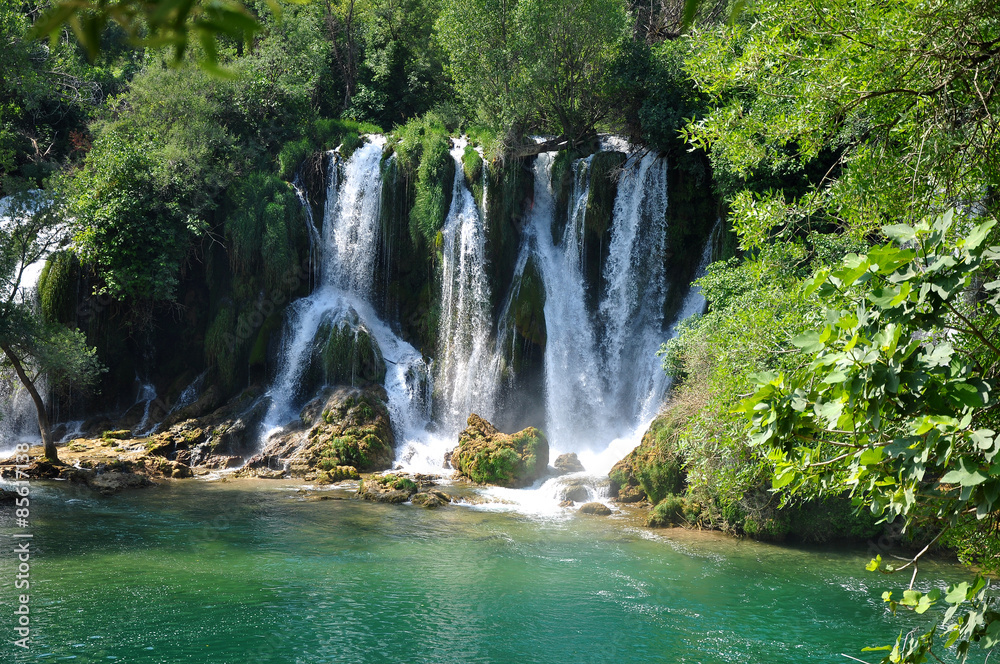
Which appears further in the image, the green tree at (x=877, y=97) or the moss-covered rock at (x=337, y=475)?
the moss-covered rock at (x=337, y=475)

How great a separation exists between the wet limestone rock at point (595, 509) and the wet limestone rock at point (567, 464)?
246cm

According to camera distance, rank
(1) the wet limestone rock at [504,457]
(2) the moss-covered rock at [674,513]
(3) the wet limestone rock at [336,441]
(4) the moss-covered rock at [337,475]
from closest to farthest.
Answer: (2) the moss-covered rock at [674,513], (1) the wet limestone rock at [504,457], (4) the moss-covered rock at [337,475], (3) the wet limestone rock at [336,441]

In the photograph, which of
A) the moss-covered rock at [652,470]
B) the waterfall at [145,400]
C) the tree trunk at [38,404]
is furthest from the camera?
the waterfall at [145,400]

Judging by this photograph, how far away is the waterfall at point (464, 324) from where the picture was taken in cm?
2227

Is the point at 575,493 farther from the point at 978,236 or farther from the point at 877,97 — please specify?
the point at 978,236

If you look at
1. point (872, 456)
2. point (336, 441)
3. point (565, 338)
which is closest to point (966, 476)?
point (872, 456)

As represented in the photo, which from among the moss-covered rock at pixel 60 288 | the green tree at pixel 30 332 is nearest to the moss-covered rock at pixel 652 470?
the green tree at pixel 30 332

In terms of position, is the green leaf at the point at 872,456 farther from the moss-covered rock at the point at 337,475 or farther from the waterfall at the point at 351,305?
the waterfall at the point at 351,305

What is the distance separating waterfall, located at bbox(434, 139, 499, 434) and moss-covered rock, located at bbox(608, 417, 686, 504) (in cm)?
550

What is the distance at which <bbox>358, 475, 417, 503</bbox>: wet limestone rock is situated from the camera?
672 inches

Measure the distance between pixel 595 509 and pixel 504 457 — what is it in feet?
10.5

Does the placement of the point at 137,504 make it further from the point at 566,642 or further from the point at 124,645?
the point at 566,642

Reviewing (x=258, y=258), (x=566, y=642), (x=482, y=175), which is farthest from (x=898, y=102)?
(x=258, y=258)

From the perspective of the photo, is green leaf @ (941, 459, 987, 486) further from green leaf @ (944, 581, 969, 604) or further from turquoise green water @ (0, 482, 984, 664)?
turquoise green water @ (0, 482, 984, 664)
